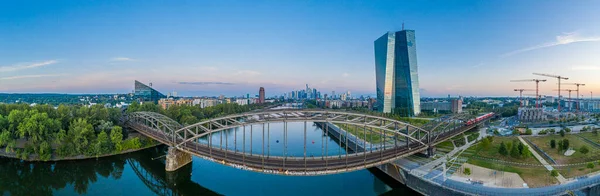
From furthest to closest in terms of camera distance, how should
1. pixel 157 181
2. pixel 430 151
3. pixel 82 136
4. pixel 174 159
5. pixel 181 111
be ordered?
pixel 181 111 → pixel 82 136 → pixel 430 151 → pixel 174 159 → pixel 157 181

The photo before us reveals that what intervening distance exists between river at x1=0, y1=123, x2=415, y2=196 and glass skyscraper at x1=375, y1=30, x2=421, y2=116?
203ft

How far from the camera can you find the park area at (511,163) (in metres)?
24.5

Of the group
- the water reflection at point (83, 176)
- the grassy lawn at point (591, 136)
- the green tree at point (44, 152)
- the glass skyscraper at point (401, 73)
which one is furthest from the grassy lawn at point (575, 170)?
the glass skyscraper at point (401, 73)

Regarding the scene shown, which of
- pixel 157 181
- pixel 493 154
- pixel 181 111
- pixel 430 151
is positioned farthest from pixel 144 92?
pixel 493 154

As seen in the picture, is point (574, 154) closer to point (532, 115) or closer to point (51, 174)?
point (532, 115)

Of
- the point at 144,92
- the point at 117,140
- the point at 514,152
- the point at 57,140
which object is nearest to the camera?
the point at 514,152

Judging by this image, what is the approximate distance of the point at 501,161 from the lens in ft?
98.6

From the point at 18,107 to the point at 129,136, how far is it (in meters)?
25.0

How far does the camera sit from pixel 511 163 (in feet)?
96.1

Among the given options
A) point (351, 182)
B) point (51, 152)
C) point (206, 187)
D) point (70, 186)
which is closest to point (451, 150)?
point (351, 182)

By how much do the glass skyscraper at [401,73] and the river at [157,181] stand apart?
61935mm

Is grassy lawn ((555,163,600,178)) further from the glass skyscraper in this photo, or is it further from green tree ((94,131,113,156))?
the glass skyscraper

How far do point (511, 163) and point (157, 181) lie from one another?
3621 cm

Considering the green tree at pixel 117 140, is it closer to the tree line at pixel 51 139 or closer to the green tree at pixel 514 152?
the tree line at pixel 51 139
